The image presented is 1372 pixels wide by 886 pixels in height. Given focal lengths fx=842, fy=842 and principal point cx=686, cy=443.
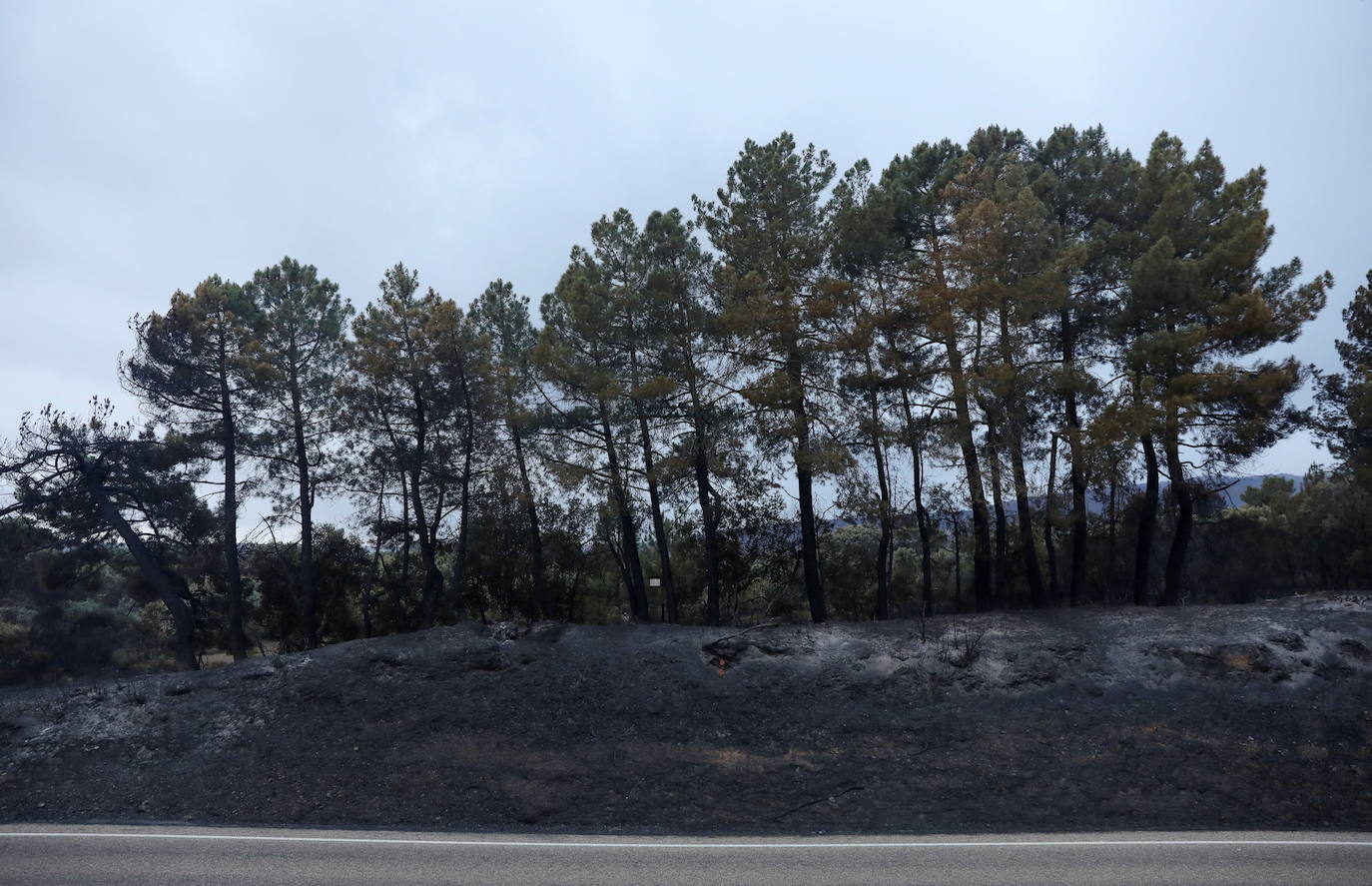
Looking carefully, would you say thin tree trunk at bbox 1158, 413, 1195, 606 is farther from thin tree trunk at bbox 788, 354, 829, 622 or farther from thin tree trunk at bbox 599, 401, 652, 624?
thin tree trunk at bbox 599, 401, 652, 624

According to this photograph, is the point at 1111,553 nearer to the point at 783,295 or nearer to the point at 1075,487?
the point at 1075,487

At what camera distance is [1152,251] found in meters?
21.3

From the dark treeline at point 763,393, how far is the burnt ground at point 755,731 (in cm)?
546

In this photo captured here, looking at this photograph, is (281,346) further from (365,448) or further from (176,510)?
(176,510)

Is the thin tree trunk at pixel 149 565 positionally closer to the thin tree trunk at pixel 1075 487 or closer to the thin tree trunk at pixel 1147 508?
the thin tree trunk at pixel 1075 487

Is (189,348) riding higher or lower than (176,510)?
higher

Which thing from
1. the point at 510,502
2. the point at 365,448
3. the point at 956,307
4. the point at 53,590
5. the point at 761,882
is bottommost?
the point at 761,882

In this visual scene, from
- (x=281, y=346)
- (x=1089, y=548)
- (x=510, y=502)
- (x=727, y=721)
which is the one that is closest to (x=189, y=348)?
(x=281, y=346)

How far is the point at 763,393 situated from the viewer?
21484mm

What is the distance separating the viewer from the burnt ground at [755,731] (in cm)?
1169

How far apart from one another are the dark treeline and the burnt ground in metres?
5.46

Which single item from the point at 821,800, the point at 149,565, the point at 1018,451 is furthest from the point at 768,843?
the point at 149,565

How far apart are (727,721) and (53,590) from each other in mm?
21985

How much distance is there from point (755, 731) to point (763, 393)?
9468 millimetres
